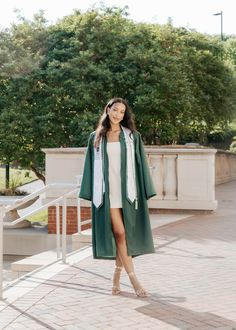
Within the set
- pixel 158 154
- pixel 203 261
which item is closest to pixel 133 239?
pixel 203 261

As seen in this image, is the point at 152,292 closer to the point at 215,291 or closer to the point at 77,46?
the point at 215,291

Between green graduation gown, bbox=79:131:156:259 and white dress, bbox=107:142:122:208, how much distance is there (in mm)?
36

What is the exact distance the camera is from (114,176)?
5867mm

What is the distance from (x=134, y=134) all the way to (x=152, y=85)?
535 inches

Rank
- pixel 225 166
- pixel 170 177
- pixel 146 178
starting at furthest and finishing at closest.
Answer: pixel 225 166
pixel 170 177
pixel 146 178

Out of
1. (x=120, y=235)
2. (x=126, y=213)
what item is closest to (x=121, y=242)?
(x=120, y=235)

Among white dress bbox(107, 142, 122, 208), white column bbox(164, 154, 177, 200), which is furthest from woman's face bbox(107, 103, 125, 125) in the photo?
white column bbox(164, 154, 177, 200)

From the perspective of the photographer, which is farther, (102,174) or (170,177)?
(170,177)

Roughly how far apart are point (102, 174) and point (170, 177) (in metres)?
7.28

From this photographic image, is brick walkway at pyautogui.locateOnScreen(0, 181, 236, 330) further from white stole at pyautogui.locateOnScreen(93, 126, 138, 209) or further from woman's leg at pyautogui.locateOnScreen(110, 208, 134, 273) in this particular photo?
white stole at pyautogui.locateOnScreen(93, 126, 138, 209)

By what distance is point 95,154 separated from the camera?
595 cm

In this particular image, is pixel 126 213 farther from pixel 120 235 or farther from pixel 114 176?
pixel 114 176

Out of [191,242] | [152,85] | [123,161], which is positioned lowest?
[191,242]

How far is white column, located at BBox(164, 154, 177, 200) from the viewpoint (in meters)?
12.9
